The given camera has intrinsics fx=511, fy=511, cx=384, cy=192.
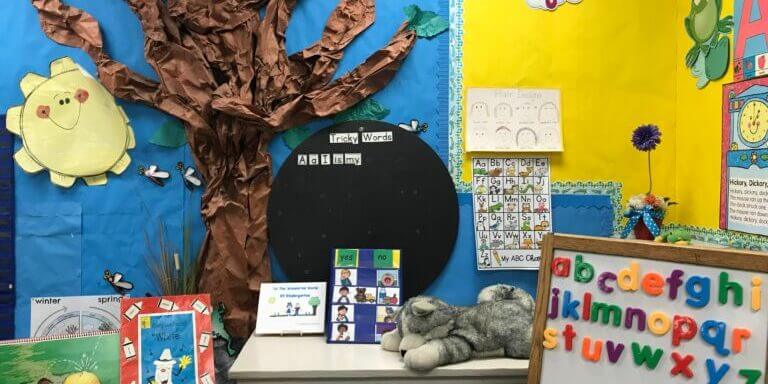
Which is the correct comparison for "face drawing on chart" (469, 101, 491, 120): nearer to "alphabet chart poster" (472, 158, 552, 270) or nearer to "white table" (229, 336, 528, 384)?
"alphabet chart poster" (472, 158, 552, 270)

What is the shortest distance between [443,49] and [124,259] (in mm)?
1323

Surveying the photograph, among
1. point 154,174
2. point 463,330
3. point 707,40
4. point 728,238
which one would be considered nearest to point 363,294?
point 463,330

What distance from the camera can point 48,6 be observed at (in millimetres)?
1696

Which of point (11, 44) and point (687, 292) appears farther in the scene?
point (11, 44)

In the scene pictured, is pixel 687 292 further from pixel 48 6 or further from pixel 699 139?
pixel 48 6

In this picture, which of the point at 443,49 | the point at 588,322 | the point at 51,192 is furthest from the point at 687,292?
the point at 51,192

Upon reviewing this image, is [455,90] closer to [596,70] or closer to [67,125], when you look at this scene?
[596,70]

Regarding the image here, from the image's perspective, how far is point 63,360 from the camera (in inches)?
53.4

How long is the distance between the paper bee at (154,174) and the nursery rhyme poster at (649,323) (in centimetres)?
129

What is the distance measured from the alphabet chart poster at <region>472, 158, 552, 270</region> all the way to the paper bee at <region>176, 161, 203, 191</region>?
959 mm

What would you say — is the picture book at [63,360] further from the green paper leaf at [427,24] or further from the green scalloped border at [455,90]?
the green paper leaf at [427,24]

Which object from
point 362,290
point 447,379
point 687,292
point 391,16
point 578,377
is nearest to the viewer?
point 687,292

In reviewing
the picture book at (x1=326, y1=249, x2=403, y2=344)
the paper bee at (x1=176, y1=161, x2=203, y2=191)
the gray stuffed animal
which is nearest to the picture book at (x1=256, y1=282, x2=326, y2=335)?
the picture book at (x1=326, y1=249, x2=403, y2=344)

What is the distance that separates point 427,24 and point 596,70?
2.06ft
